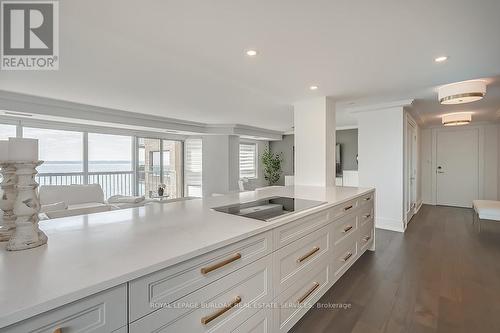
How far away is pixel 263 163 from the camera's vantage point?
867 cm

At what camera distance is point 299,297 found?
1.64 metres

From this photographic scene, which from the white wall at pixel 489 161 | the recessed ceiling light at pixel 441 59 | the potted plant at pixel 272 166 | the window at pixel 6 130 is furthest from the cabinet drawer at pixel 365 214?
the window at pixel 6 130

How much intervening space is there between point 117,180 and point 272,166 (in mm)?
4962

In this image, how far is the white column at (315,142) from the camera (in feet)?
11.7

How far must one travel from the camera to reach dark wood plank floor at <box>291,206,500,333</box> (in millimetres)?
1751

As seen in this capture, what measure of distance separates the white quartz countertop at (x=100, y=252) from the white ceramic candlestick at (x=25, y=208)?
4 centimetres

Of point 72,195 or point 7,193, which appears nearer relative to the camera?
point 7,193

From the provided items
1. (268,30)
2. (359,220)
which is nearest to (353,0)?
(268,30)

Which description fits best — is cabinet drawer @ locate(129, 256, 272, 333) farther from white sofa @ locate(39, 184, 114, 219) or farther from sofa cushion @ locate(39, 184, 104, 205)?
sofa cushion @ locate(39, 184, 104, 205)

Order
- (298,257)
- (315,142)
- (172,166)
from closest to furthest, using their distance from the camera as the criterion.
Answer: (298,257)
(315,142)
(172,166)

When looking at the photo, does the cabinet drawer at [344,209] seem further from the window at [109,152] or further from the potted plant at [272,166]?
the potted plant at [272,166]

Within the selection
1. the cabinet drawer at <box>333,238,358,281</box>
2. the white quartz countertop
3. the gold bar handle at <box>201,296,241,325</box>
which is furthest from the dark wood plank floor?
the white quartz countertop

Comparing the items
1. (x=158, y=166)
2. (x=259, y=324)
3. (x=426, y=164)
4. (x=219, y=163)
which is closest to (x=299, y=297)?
(x=259, y=324)

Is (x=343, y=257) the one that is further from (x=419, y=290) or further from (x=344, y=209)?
(x=419, y=290)
